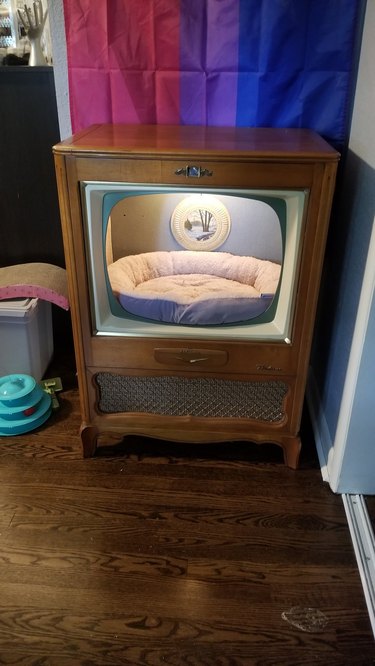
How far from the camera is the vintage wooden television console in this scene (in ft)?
3.90

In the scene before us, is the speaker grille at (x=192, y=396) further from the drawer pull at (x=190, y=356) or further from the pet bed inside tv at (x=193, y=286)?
the pet bed inside tv at (x=193, y=286)

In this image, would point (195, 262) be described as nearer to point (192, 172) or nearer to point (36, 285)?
point (192, 172)

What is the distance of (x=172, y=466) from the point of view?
1.56m

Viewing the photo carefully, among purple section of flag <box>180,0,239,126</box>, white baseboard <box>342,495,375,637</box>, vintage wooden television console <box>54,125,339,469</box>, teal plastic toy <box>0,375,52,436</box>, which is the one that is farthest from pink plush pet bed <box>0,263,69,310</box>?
white baseboard <box>342,495,375,637</box>

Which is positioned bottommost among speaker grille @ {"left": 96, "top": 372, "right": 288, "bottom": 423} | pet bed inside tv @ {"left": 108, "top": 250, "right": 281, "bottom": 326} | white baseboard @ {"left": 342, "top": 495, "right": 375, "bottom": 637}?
white baseboard @ {"left": 342, "top": 495, "right": 375, "bottom": 637}

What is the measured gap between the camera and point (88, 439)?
5.11ft

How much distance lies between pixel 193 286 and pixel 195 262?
0.06m

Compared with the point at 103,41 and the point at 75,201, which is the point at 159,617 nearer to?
the point at 75,201

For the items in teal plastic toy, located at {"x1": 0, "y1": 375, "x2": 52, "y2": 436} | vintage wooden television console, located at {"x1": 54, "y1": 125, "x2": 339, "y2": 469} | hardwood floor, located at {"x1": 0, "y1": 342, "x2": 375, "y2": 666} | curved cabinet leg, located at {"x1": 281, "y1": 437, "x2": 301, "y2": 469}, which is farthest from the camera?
teal plastic toy, located at {"x1": 0, "y1": 375, "x2": 52, "y2": 436}

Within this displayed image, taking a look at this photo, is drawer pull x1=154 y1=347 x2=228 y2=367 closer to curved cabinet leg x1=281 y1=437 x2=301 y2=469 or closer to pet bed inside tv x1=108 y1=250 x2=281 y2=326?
pet bed inside tv x1=108 y1=250 x2=281 y2=326

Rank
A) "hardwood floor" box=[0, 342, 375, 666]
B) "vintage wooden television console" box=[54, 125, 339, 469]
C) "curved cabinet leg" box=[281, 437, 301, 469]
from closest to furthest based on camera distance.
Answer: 1. "hardwood floor" box=[0, 342, 375, 666]
2. "vintage wooden television console" box=[54, 125, 339, 469]
3. "curved cabinet leg" box=[281, 437, 301, 469]

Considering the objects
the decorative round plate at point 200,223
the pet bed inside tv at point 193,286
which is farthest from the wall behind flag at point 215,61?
the pet bed inside tv at point 193,286

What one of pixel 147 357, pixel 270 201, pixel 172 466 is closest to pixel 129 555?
pixel 172 466

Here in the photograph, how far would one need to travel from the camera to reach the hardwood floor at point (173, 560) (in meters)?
1.08
